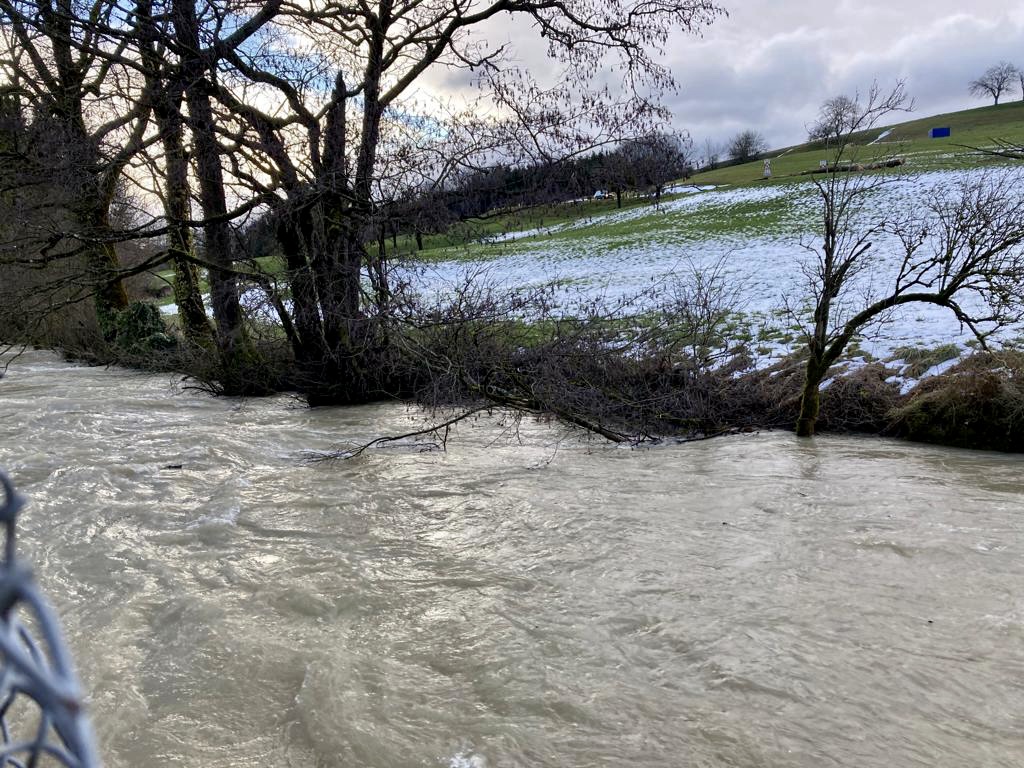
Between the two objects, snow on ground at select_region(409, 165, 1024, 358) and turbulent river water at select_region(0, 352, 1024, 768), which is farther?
snow on ground at select_region(409, 165, 1024, 358)

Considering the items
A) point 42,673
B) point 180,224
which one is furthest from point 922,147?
point 42,673

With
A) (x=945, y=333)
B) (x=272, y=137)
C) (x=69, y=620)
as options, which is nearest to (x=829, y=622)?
(x=69, y=620)

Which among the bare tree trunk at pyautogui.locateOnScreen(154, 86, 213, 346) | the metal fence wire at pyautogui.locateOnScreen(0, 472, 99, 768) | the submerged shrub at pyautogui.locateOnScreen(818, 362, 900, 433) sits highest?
the bare tree trunk at pyautogui.locateOnScreen(154, 86, 213, 346)

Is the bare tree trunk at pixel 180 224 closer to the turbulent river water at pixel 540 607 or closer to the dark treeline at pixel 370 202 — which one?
the dark treeline at pixel 370 202

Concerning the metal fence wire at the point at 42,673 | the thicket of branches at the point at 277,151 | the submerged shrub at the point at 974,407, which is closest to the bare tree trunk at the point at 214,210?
the thicket of branches at the point at 277,151

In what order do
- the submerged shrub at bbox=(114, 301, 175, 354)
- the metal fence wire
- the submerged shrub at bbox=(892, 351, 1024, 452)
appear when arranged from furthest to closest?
the submerged shrub at bbox=(114, 301, 175, 354) → the submerged shrub at bbox=(892, 351, 1024, 452) → the metal fence wire

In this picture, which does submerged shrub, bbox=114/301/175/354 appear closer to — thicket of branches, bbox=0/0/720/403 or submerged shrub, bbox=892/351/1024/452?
thicket of branches, bbox=0/0/720/403

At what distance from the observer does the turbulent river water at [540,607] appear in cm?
370

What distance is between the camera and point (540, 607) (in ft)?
16.8

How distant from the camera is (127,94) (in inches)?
448

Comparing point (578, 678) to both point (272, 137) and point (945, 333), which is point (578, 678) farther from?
point (945, 333)

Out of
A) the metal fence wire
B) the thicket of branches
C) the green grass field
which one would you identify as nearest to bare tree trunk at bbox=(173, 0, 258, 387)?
the thicket of branches

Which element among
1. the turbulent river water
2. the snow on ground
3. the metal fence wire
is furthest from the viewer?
the snow on ground

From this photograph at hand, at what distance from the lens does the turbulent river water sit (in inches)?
146
